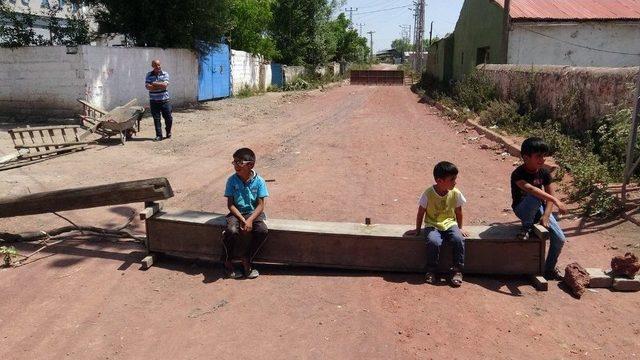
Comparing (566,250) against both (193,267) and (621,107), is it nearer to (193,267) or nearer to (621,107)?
(193,267)

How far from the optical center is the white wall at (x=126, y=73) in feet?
47.0

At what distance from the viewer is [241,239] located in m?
4.59

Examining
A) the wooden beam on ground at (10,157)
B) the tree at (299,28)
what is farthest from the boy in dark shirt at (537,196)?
the tree at (299,28)

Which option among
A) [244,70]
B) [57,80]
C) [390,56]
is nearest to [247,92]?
[244,70]

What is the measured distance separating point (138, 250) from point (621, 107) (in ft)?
24.2

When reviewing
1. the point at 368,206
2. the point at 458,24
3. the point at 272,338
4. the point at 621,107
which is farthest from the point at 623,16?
the point at 272,338

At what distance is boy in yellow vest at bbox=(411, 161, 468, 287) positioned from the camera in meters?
4.24

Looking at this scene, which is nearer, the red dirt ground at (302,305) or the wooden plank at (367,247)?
the red dirt ground at (302,305)

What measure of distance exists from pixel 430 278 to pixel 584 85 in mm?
7006

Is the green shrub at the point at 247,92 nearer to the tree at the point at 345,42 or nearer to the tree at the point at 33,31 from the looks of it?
the tree at the point at 33,31

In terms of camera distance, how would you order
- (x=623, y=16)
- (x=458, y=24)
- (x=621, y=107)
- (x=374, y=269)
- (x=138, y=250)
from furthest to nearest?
(x=458, y=24), (x=623, y=16), (x=621, y=107), (x=138, y=250), (x=374, y=269)

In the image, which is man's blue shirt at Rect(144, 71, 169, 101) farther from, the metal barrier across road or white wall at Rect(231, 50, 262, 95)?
the metal barrier across road

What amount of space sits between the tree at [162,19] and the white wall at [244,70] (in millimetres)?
5789

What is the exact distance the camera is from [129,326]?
3.64 m
